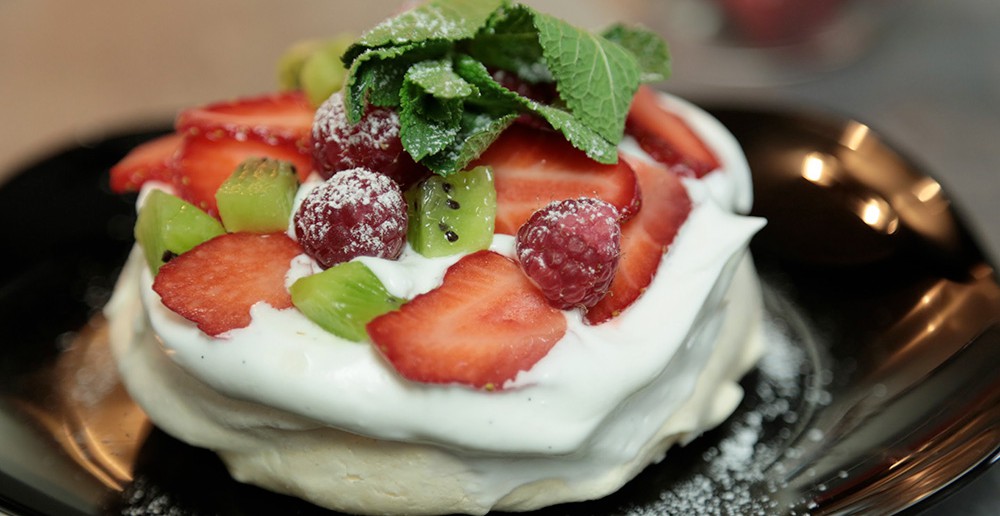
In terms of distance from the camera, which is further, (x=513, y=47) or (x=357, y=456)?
(x=513, y=47)

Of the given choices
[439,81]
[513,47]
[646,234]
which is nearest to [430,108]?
[439,81]

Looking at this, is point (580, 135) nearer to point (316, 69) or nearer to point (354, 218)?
point (354, 218)

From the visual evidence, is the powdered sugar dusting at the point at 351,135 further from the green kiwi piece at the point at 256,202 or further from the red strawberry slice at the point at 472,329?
the red strawberry slice at the point at 472,329

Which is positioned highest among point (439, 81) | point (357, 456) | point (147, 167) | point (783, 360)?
point (439, 81)

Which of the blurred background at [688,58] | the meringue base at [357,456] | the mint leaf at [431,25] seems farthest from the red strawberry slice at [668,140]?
the blurred background at [688,58]

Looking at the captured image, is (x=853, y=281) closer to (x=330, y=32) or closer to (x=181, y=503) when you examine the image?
(x=181, y=503)

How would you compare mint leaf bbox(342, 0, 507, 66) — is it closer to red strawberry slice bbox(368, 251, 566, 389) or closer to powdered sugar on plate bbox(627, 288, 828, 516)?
red strawberry slice bbox(368, 251, 566, 389)
